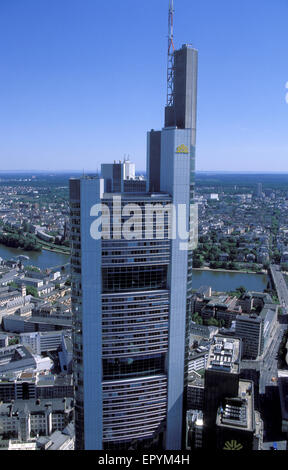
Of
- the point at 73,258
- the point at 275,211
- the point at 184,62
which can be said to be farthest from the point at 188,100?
the point at 275,211

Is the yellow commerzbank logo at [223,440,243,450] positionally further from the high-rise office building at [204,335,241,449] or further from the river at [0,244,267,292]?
the river at [0,244,267,292]

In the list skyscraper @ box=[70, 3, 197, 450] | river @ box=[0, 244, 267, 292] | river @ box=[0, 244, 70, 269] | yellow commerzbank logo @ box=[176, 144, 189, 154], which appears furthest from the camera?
river @ box=[0, 244, 70, 269]

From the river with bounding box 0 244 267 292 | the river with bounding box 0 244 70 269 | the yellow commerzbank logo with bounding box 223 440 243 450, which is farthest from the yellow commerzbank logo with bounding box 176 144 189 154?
the river with bounding box 0 244 70 269

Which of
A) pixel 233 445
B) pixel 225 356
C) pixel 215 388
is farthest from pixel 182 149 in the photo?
pixel 233 445

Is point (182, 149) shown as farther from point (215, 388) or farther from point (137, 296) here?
point (215, 388)

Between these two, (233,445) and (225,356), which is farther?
(225,356)

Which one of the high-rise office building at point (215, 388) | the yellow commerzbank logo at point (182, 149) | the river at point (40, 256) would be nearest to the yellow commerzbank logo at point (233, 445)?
the high-rise office building at point (215, 388)
